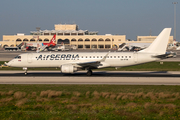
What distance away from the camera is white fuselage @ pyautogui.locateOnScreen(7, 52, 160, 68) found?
33.4 meters

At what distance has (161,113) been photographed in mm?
12961

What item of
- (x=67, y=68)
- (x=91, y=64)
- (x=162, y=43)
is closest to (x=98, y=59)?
(x=91, y=64)

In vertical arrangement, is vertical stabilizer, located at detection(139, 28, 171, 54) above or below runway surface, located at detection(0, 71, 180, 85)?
above

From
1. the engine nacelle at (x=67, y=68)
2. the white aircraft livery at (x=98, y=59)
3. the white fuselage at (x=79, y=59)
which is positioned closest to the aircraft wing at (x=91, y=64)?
the white aircraft livery at (x=98, y=59)

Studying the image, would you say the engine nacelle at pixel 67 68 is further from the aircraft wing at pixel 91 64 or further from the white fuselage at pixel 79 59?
the white fuselage at pixel 79 59

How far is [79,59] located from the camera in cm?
3366

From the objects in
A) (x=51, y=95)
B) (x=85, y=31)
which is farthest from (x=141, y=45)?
(x=51, y=95)

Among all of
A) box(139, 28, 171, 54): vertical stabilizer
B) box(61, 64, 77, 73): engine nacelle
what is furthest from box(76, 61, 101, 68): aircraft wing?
box(139, 28, 171, 54): vertical stabilizer

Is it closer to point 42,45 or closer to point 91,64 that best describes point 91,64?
point 91,64

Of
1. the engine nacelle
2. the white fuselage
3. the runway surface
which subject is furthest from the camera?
the white fuselage

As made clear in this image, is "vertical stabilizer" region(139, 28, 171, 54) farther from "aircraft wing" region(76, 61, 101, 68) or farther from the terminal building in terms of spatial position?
the terminal building

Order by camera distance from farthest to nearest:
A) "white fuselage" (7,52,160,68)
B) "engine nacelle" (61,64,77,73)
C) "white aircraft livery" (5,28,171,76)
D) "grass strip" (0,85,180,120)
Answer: "white fuselage" (7,52,160,68), "white aircraft livery" (5,28,171,76), "engine nacelle" (61,64,77,73), "grass strip" (0,85,180,120)

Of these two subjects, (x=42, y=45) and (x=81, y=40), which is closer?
(x=42, y=45)

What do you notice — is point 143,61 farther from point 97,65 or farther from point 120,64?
point 97,65
